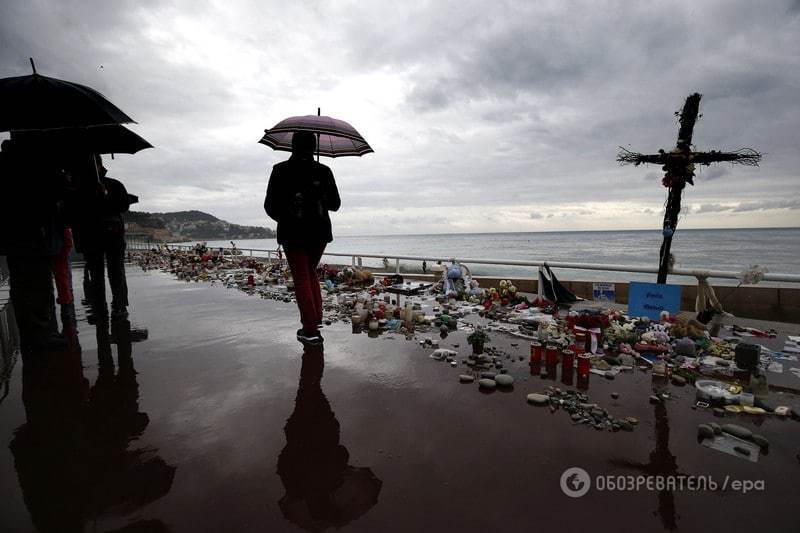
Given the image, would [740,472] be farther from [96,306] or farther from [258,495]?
[96,306]

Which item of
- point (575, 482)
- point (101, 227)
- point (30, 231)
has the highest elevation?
point (101, 227)

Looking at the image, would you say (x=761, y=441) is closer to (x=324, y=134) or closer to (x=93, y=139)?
(x=324, y=134)

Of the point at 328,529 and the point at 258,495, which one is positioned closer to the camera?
the point at 328,529

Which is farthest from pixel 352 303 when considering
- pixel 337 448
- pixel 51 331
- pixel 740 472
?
pixel 740 472

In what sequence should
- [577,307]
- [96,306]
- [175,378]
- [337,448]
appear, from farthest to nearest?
[577,307] → [96,306] → [175,378] → [337,448]

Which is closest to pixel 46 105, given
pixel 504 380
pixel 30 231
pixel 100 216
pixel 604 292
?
pixel 30 231

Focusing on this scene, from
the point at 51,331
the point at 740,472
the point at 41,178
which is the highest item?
the point at 41,178

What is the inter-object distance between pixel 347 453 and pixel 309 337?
2303 mm

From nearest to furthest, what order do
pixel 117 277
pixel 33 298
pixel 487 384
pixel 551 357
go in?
pixel 487 384 < pixel 551 357 < pixel 33 298 < pixel 117 277

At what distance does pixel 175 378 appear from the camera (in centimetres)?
327

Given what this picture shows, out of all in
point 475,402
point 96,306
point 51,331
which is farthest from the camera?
point 96,306

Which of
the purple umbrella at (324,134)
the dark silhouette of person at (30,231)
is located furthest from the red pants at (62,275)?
the purple umbrella at (324,134)

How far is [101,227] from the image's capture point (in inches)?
207

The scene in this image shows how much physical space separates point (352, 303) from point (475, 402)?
4005mm
